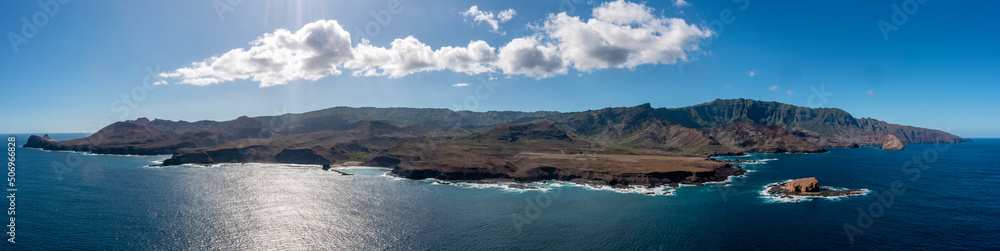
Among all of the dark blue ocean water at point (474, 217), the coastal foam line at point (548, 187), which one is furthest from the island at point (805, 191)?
the coastal foam line at point (548, 187)

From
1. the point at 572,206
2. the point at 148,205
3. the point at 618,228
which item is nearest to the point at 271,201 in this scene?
the point at 148,205

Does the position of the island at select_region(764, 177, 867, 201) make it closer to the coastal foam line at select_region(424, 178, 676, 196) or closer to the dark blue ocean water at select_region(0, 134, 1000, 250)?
the dark blue ocean water at select_region(0, 134, 1000, 250)

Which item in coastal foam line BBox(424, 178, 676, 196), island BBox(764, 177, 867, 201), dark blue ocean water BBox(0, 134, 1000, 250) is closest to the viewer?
dark blue ocean water BBox(0, 134, 1000, 250)

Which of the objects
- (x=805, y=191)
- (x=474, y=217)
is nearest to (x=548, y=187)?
(x=474, y=217)

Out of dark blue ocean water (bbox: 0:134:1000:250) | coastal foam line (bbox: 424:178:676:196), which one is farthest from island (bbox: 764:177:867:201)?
coastal foam line (bbox: 424:178:676:196)

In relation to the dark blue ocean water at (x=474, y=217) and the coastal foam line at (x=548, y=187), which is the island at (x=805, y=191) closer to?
the dark blue ocean water at (x=474, y=217)

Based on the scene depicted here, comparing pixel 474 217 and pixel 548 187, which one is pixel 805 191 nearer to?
pixel 548 187

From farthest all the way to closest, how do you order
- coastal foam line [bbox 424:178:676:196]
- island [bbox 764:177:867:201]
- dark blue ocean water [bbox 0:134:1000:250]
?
coastal foam line [bbox 424:178:676:196] → island [bbox 764:177:867:201] → dark blue ocean water [bbox 0:134:1000:250]

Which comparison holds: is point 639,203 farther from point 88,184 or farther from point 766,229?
point 88,184

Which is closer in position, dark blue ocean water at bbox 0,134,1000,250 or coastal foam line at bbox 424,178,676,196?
dark blue ocean water at bbox 0,134,1000,250
